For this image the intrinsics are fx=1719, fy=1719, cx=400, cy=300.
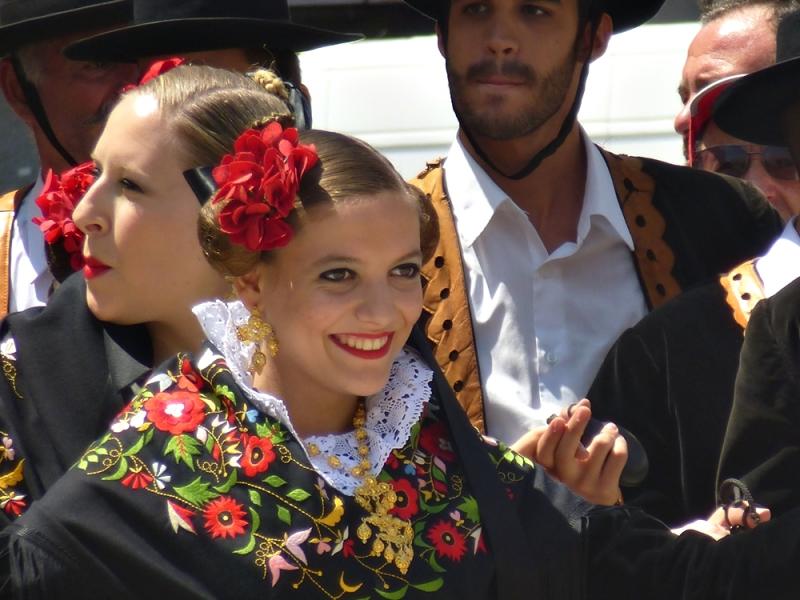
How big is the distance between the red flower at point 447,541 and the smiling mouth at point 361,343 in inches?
11.1

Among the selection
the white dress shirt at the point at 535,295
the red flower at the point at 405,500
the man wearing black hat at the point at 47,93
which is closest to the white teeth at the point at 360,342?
the red flower at the point at 405,500

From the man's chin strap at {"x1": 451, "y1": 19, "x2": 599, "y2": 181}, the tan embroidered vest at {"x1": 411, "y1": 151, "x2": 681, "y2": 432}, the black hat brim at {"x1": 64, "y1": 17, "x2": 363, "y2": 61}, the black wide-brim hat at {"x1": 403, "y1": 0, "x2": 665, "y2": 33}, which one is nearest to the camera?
the tan embroidered vest at {"x1": 411, "y1": 151, "x2": 681, "y2": 432}

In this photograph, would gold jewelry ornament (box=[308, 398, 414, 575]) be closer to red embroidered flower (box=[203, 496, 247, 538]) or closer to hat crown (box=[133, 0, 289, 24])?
red embroidered flower (box=[203, 496, 247, 538])

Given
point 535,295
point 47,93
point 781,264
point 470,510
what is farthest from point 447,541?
point 47,93

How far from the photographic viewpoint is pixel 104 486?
2.55 metres

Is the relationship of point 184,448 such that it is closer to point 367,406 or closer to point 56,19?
point 367,406

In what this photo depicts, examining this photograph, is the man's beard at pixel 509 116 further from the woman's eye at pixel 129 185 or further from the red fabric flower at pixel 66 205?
the woman's eye at pixel 129 185

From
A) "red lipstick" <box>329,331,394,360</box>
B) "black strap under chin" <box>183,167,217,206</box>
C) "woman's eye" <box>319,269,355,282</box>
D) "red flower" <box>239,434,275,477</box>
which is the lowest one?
"red flower" <box>239,434,275,477</box>

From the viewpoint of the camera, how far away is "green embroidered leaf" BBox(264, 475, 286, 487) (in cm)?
259

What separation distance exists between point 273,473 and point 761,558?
805 millimetres

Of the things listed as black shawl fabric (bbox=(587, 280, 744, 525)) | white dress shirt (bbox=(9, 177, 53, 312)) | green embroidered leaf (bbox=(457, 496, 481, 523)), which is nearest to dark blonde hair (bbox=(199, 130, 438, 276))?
green embroidered leaf (bbox=(457, 496, 481, 523))

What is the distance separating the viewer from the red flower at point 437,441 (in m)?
2.74

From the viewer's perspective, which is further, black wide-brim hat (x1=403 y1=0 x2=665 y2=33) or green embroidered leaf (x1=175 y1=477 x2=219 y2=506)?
black wide-brim hat (x1=403 y1=0 x2=665 y2=33)

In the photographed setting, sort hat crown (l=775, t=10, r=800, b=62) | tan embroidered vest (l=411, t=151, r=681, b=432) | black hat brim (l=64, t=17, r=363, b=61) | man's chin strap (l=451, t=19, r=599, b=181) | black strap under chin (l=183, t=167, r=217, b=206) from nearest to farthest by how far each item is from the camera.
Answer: black strap under chin (l=183, t=167, r=217, b=206)
hat crown (l=775, t=10, r=800, b=62)
tan embroidered vest (l=411, t=151, r=681, b=432)
black hat brim (l=64, t=17, r=363, b=61)
man's chin strap (l=451, t=19, r=599, b=181)
